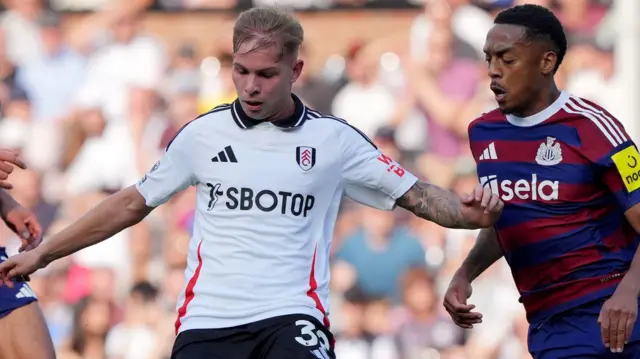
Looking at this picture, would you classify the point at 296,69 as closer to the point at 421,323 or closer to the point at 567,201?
the point at 567,201

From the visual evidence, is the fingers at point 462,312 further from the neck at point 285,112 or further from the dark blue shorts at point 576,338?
the neck at point 285,112

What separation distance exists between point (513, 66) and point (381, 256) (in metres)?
5.29

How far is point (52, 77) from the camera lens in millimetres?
12250

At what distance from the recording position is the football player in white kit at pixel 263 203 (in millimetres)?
5266

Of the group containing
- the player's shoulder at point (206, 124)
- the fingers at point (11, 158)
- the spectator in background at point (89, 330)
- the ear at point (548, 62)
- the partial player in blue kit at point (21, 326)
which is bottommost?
the spectator in background at point (89, 330)

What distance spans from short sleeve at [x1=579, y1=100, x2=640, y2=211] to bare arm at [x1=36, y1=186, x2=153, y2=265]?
2.02 metres

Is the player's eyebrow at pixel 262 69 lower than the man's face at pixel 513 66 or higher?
lower

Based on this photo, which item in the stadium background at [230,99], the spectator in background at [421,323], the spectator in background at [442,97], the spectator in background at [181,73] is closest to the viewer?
the spectator in background at [421,323]

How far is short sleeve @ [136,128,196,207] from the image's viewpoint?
5.55 m

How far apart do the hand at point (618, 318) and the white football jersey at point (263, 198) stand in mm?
1020

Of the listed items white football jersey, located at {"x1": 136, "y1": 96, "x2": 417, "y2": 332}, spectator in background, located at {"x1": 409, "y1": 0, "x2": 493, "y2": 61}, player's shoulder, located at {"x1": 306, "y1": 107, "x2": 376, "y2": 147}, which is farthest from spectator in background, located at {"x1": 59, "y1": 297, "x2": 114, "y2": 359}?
player's shoulder, located at {"x1": 306, "y1": 107, "x2": 376, "y2": 147}

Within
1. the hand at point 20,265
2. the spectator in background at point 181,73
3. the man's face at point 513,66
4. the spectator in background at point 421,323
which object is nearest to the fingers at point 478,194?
the man's face at point 513,66

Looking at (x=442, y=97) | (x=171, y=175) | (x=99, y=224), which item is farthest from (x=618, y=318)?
(x=442, y=97)

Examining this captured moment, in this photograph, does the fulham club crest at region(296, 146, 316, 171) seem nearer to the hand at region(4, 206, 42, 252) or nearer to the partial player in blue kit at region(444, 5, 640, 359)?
the partial player in blue kit at region(444, 5, 640, 359)
